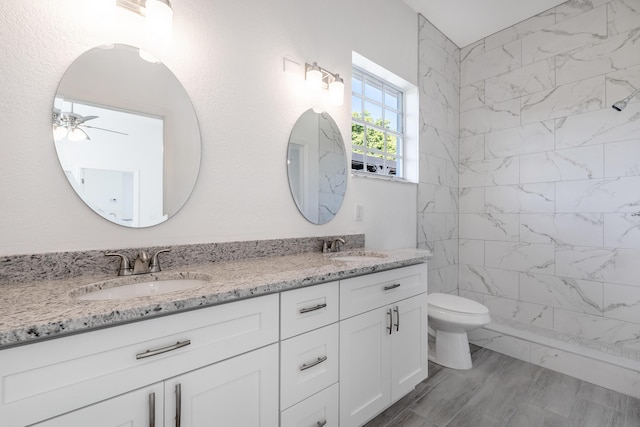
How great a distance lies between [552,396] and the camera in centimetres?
188

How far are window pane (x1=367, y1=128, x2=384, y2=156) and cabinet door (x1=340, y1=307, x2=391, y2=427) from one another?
1.40 meters

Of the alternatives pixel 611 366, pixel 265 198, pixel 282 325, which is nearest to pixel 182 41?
pixel 265 198

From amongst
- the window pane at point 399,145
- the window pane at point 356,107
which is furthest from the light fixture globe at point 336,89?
the window pane at point 399,145

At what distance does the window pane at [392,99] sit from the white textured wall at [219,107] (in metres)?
0.20

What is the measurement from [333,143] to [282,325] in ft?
4.33

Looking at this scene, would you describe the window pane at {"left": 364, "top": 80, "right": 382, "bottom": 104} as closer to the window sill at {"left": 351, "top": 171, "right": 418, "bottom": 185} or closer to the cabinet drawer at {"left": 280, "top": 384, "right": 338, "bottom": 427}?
the window sill at {"left": 351, "top": 171, "right": 418, "bottom": 185}

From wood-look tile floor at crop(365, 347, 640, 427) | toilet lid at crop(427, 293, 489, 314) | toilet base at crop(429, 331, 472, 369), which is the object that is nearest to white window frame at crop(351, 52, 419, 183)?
toilet lid at crop(427, 293, 489, 314)

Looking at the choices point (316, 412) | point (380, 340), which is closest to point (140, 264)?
point (316, 412)

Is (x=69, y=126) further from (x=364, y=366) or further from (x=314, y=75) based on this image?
(x=364, y=366)

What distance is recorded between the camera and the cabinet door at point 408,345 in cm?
159

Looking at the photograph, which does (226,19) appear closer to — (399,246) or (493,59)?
(399,246)

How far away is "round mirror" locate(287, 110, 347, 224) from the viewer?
6.04 feet

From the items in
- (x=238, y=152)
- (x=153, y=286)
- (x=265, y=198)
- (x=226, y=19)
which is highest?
(x=226, y=19)

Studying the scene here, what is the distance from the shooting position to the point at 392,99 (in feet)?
8.86
